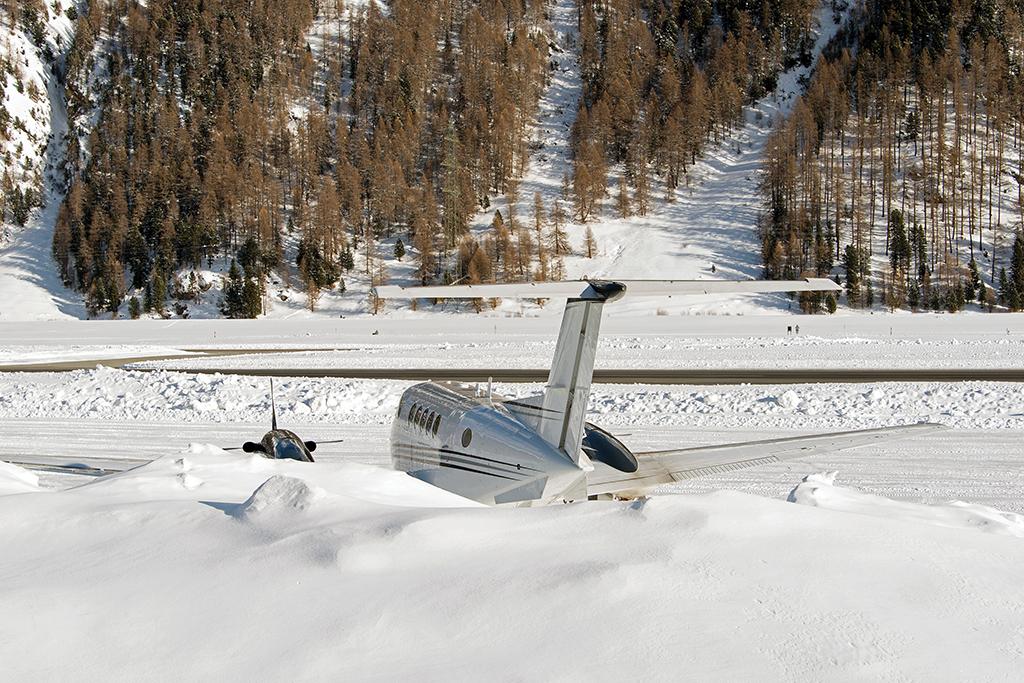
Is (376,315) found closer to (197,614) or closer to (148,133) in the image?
(148,133)

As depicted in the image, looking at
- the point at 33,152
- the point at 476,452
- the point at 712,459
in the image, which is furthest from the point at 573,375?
the point at 33,152

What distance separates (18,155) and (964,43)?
13099 centimetres

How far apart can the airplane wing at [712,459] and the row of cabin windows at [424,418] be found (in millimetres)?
2297

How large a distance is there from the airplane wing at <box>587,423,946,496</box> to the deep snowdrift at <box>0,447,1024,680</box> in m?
4.48

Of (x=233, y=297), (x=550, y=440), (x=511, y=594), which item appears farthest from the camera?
(x=233, y=297)

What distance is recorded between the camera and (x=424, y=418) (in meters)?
10.2

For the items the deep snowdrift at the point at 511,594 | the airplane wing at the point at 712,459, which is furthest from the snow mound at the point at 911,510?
the airplane wing at the point at 712,459

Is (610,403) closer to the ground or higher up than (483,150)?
closer to the ground

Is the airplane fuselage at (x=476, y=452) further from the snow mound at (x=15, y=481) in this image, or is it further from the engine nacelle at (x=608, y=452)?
the snow mound at (x=15, y=481)

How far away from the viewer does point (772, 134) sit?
329ft

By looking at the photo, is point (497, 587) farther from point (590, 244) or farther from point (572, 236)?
point (572, 236)

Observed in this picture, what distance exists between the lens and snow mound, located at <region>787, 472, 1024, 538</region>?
442 centimetres

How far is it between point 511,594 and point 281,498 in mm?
1588

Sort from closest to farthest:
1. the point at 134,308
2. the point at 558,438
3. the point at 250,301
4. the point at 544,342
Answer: the point at 558,438
the point at 544,342
the point at 250,301
the point at 134,308
